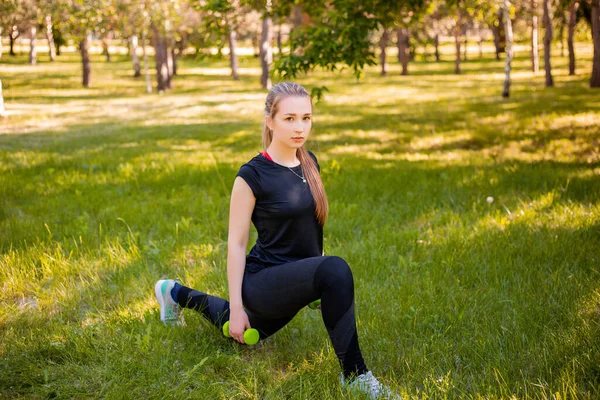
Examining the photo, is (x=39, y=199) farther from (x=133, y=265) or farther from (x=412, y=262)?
(x=412, y=262)

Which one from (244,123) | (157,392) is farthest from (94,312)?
(244,123)

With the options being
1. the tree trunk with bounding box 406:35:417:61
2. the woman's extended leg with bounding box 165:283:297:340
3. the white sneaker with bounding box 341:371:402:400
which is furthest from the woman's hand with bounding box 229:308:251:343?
the tree trunk with bounding box 406:35:417:61

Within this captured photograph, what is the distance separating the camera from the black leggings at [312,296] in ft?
9.46

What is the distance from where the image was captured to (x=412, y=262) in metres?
4.65

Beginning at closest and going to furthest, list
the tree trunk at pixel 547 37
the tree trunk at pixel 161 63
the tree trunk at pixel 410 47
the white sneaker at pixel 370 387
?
the white sneaker at pixel 370 387
the tree trunk at pixel 410 47
the tree trunk at pixel 547 37
the tree trunk at pixel 161 63

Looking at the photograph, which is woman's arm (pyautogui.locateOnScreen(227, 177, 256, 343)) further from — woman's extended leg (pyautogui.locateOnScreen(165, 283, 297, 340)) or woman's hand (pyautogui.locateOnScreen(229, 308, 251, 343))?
woman's extended leg (pyautogui.locateOnScreen(165, 283, 297, 340))

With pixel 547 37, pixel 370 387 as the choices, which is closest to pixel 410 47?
pixel 547 37

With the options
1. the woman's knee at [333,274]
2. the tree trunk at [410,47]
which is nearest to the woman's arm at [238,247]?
the woman's knee at [333,274]

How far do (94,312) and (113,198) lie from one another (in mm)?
3156

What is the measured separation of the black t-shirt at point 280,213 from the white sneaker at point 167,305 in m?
0.72

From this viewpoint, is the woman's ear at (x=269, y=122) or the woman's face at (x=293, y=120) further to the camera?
the woman's ear at (x=269, y=122)

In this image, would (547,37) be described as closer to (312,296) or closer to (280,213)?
(280,213)

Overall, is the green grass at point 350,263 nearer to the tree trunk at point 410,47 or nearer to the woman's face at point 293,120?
the woman's face at point 293,120

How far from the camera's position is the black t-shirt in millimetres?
3094
